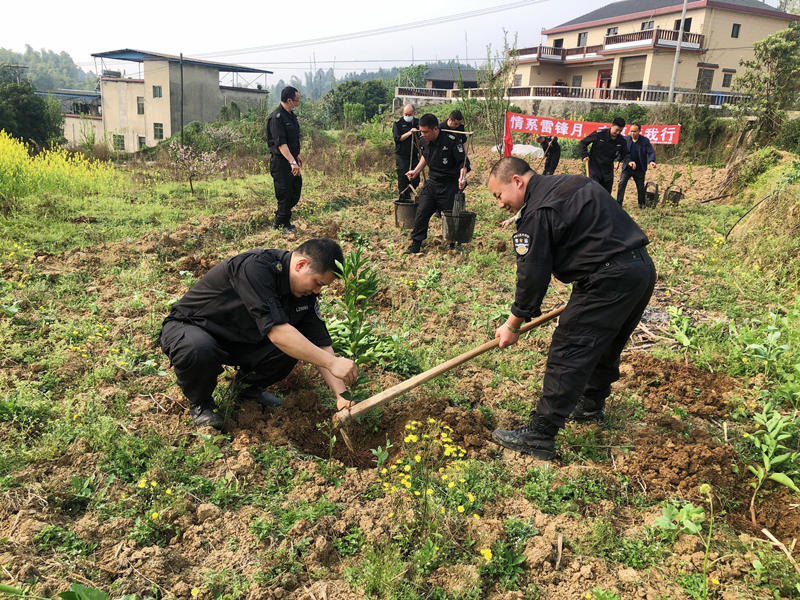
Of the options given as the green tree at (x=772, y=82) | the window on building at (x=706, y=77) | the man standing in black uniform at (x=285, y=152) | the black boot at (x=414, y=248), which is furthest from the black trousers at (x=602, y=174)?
the window on building at (x=706, y=77)

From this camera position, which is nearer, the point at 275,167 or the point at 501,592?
the point at 501,592

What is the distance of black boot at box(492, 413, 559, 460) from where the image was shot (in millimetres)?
2912

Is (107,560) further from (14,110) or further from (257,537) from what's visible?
(14,110)

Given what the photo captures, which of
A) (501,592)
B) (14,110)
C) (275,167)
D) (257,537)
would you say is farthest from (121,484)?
(14,110)

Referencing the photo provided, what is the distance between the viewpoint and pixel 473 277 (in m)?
5.82

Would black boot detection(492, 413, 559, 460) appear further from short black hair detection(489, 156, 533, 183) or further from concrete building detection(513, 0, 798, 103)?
concrete building detection(513, 0, 798, 103)

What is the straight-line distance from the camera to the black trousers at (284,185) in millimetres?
6902

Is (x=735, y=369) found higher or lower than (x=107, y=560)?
higher

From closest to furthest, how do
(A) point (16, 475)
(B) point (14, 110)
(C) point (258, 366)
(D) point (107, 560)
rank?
(D) point (107, 560) < (A) point (16, 475) < (C) point (258, 366) < (B) point (14, 110)

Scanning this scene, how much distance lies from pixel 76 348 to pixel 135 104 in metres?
38.4

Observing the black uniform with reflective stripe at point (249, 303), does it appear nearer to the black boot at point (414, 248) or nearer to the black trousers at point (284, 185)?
the black boot at point (414, 248)

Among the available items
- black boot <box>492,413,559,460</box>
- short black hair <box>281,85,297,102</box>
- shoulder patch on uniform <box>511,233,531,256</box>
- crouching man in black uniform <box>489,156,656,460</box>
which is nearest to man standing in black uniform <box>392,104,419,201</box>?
short black hair <box>281,85,297,102</box>

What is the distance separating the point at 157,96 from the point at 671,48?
107ft

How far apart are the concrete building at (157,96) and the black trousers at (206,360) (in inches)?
1275
